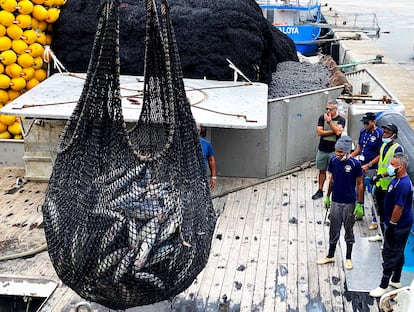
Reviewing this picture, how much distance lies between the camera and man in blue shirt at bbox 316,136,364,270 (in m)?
Answer: 5.50

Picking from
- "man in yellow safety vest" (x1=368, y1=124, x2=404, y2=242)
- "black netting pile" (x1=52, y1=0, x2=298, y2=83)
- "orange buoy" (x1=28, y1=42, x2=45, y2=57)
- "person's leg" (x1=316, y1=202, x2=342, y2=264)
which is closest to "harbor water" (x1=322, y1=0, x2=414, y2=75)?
"black netting pile" (x1=52, y1=0, x2=298, y2=83)

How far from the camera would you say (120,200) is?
153 inches

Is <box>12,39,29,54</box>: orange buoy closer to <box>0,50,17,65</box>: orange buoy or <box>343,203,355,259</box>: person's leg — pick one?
<box>0,50,17,65</box>: orange buoy

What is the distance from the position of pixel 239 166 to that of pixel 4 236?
3311 millimetres

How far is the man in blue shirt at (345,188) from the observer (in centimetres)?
550

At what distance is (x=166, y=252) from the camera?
3.75 m

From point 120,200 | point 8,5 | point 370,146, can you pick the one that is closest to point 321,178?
point 370,146

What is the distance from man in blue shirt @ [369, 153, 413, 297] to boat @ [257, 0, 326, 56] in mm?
15233

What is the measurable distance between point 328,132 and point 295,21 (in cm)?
1548

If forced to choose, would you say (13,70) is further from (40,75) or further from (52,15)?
(52,15)

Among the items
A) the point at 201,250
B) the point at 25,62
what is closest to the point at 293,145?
the point at 25,62

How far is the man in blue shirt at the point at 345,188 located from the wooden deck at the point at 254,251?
399 mm

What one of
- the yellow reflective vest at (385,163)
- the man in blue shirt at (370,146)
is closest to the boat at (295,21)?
the man in blue shirt at (370,146)

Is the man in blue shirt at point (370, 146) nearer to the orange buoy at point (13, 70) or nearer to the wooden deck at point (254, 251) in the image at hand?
the wooden deck at point (254, 251)
